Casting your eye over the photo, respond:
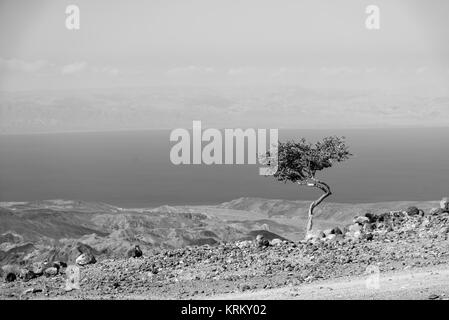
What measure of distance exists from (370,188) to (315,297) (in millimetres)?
146761

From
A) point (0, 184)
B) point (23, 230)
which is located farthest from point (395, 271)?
point (0, 184)

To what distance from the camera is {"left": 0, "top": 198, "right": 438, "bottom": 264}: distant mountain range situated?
3703cm

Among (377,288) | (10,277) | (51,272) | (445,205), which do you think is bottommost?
(10,277)

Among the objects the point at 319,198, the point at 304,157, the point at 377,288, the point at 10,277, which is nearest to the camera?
the point at 377,288

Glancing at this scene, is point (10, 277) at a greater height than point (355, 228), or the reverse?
point (355, 228)

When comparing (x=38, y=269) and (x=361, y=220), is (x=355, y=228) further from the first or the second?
(x=38, y=269)

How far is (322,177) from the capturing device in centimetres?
19400

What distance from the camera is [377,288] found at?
18.0 metres

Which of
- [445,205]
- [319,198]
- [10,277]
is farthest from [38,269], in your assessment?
[445,205]

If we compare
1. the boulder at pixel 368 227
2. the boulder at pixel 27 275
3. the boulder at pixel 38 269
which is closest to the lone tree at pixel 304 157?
the boulder at pixel 368 227

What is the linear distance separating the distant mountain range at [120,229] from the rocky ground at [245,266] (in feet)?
28.6

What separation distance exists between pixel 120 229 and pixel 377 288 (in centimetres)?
4171

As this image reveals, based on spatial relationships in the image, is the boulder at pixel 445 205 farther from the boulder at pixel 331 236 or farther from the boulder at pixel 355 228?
the boulder at pixel 331 236

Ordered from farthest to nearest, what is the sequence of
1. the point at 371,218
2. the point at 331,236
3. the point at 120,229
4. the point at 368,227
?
the point at 120,229 → the point at 371,218 → the point at 368,227 → the point at 331,236
